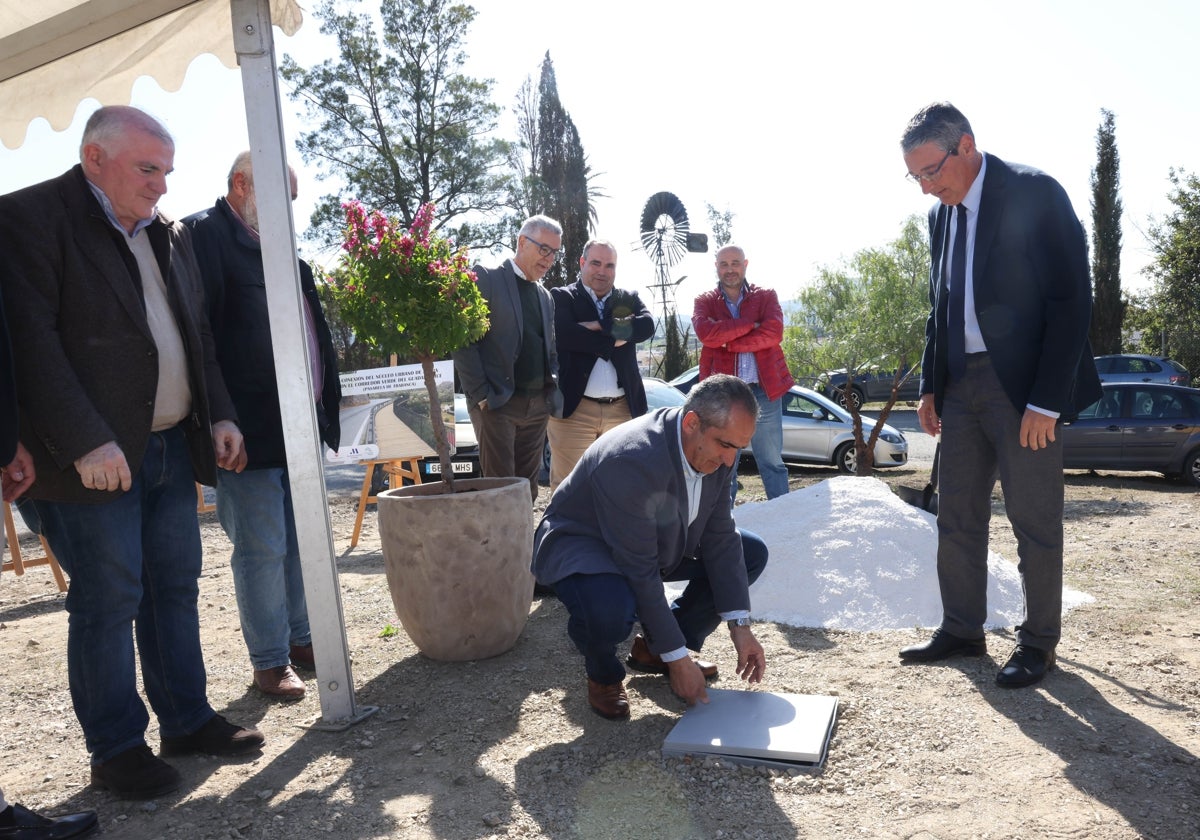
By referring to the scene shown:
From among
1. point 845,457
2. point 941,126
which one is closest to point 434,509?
point 941,126

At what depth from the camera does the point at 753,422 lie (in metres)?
2.71

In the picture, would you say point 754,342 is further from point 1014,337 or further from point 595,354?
point 1014,337

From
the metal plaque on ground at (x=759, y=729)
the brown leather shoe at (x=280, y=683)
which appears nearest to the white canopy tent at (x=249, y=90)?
the brown leather shoe at (x=280, y=683)

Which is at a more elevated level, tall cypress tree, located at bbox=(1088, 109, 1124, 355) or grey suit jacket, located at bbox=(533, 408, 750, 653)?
tall cypress tree, located at bbox=(1088, 109, 1124, 355)

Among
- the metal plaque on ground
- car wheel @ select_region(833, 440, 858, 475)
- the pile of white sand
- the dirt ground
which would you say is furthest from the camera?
car wheel @ select_region(833, 440, 858, 475)

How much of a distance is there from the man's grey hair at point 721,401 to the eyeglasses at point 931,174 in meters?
1.16

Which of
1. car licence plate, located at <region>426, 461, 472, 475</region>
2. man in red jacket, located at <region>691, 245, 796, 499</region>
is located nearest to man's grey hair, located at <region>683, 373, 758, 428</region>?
man in red jacket, located at <region>691, 245, 796, 499</region>

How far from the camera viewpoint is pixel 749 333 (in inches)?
232

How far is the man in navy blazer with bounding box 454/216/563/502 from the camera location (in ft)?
14.8

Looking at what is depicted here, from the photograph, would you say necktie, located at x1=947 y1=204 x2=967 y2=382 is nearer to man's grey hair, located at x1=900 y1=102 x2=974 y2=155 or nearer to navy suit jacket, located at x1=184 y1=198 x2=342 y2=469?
man's grey hair, located at x1=900 y1=102 x2=974 y2=155

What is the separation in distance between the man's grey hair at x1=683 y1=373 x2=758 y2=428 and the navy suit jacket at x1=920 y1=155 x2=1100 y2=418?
1082mm

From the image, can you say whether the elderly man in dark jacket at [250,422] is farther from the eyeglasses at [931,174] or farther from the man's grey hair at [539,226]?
the eyeglasses at [931,174]

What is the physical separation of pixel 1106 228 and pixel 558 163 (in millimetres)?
19199

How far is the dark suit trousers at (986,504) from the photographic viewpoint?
10.5 ft
